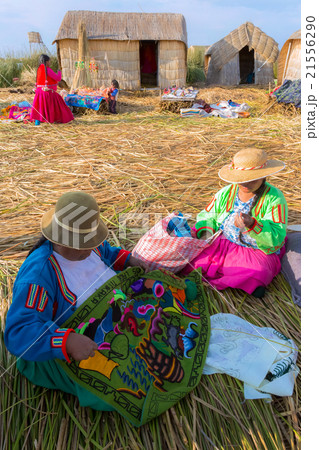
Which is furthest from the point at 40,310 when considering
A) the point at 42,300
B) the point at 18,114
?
the point at 18,114

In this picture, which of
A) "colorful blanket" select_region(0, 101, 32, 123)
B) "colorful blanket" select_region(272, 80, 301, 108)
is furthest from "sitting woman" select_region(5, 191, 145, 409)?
"colorful blanket" select_region(272, 80, 301, 108)

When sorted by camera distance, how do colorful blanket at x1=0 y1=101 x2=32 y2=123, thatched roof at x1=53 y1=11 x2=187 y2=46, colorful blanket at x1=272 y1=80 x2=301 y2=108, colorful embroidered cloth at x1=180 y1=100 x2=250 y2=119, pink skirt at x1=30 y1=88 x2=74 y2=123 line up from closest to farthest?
pink skirt at x1=30 y1=88 x2=74 y2=123 < colorful blanket at x1=0 y1=101 x2=32 y2=123 < colorful blanket at x1=272 y1=80 x2=301 y2=108 < colorful embroidered cloth at x1=180 y1=100 x2=250 y2=119 < thatched roof at x1=53 y1=11 x2=187 y2=46

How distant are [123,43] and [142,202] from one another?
10.1 m

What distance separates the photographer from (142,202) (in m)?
3.30

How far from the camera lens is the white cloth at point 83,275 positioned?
5.15 ft

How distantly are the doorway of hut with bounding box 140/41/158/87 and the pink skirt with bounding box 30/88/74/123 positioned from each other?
779cm

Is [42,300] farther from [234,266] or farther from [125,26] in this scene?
[125,26]

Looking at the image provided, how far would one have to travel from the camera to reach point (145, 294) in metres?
1.82

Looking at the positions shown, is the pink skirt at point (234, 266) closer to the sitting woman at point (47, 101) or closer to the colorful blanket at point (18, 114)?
the sitting woman at point (47, 101)

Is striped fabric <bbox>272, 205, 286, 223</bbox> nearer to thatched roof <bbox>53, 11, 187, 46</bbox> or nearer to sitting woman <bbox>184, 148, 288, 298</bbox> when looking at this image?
sitting woman <bbox>184, 148, 288, 298</bbox>

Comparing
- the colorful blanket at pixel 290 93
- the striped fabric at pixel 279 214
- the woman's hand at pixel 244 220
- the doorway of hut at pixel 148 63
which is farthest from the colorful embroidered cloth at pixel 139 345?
the doorway of hut at pixel 148 63

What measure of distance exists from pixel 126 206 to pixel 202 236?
964 millimetres

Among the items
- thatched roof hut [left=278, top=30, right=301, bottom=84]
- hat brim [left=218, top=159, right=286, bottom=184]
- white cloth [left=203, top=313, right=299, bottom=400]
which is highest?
thatched roof hut [left=278, top=30, right=301, bottom=84]

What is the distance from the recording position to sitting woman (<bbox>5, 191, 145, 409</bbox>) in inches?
52.1
